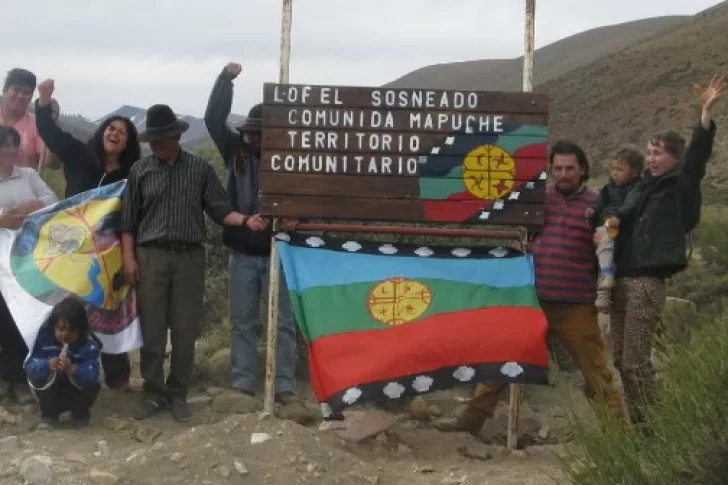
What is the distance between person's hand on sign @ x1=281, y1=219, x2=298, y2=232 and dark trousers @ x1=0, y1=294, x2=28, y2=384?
6.79ft

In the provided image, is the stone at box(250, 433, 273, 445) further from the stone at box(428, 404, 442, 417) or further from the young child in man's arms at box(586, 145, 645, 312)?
the young child in man's arms at box(586, 145, 645, 312)

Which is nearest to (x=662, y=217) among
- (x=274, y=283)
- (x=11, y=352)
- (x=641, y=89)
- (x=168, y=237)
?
(x=274, y=283)

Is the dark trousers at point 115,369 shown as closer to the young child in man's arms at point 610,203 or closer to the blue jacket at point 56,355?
the blue jacket at point 56,355

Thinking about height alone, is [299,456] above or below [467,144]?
below

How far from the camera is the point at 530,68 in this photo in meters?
6.29

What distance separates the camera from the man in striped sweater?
6.37m

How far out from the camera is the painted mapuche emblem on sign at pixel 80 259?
6.86 meters

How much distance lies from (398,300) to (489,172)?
92 centimetres

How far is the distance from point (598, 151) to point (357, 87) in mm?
44993

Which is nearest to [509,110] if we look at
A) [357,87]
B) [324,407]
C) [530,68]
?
[530,68]

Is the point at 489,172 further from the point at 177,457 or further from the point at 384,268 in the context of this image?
the point at 177,457

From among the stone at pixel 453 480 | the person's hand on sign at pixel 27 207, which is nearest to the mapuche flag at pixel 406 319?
the stone at pixel 453 480

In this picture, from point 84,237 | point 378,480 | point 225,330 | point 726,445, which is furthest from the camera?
point 225,330

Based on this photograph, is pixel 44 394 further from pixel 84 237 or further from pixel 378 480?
pixel 378 480
